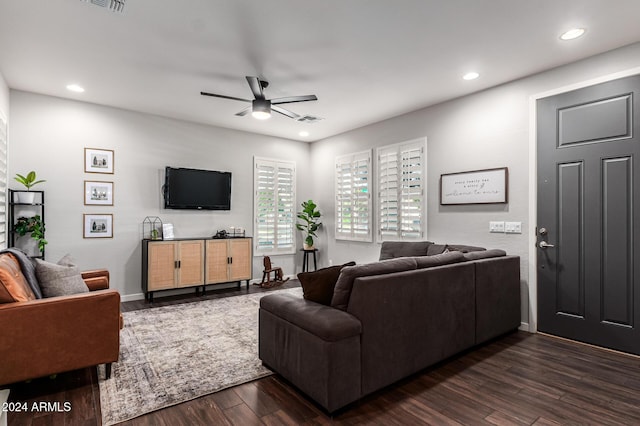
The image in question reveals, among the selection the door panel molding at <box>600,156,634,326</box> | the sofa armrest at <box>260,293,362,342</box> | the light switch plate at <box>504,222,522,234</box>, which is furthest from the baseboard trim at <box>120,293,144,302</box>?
the door panel molding at <box>600,156,634,326</box>

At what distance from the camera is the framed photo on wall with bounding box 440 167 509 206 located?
160 inches

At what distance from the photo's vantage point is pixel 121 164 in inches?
203

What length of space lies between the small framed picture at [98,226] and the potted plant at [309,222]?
10.6 ft

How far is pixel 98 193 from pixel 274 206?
2.90 m

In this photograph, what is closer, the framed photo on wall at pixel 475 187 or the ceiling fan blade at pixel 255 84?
the ceiling fan blade at pixel 255 84

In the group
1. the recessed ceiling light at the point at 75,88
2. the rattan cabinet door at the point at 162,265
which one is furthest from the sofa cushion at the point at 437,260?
the recessed ceiling light at the point at 75,88

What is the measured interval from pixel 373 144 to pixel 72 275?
4547mm

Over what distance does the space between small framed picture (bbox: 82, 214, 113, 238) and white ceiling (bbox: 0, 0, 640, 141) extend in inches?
65.2

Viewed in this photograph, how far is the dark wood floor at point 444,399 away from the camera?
2.12 metres

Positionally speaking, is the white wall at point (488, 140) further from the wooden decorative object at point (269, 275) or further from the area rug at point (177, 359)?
the area rug at point (177, 359)

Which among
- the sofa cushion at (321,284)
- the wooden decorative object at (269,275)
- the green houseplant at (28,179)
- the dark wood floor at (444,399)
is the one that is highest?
the green houseplant at (28,179)

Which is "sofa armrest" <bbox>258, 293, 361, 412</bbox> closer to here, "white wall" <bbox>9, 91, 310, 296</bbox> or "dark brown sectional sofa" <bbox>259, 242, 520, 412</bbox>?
"dark brown sectional sofa" <bbox>259, 242, 520, 412</bbox>

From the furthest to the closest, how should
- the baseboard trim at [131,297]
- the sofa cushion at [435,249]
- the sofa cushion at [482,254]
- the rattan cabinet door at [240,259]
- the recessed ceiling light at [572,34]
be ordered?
1. the rattan cabinet door at [240,259]
2. the baseboard trim at [131,297]
3. the sofa cushion at [435,249]
4. the sofa cushion at [482,254]
5. the recessed ceiling light at [572,34]

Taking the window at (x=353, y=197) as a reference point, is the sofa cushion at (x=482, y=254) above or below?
below
